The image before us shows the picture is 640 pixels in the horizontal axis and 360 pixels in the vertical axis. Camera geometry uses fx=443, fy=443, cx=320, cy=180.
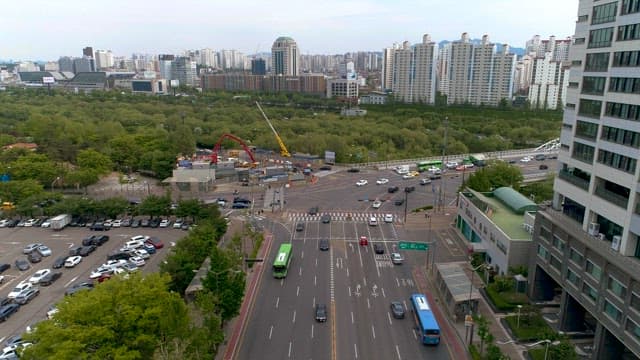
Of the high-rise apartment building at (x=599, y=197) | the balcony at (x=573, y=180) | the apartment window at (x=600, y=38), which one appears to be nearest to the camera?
the high-rise apartment building at (x=599, y=197)

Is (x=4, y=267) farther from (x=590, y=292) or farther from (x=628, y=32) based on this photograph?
(x=628, y=32)

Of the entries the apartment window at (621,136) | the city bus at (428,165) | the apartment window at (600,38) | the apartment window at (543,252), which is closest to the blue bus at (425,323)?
the apartment window at (543,252)

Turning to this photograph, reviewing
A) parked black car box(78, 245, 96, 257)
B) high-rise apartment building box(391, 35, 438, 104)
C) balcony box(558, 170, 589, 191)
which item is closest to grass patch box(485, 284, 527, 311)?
balcony box(558, 170, 589, 191)

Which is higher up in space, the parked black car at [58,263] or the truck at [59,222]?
the truck at [59,222]

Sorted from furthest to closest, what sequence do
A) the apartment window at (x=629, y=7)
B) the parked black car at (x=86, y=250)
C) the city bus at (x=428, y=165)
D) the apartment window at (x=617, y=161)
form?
the city bus at (x=428, y=165) < the parked black car at (x=86, y=250) < the apartment window at (x=617, y=161) < the apartment window at (x=629, y=7)

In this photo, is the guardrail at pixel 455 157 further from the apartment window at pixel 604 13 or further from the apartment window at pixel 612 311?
the apartment window at pixel 612 311

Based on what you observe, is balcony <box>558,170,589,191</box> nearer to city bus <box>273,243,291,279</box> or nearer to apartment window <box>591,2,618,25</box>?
apartment window <box>591,2,618,25</box>

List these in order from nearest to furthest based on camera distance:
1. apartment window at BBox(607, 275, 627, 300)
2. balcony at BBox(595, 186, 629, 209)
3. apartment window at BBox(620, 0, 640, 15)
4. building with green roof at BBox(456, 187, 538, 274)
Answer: apartment window at BBox(607, 275, 627, 300)
apartment window at BBox(620, 0, 640, 15)
balcony at BBox(595, 186, 629, 209)
building with green roof at BBox(456, 187, 538, 274)

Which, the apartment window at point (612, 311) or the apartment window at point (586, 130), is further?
the apartment window at point (586, 130)
